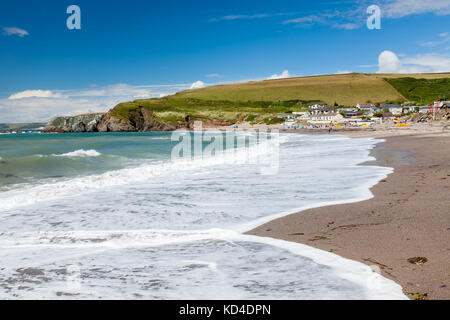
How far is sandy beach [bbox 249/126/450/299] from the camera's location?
4.28 meters

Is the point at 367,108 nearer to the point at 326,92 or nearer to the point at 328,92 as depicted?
the point at 328,92

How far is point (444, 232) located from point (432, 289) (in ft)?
8.18

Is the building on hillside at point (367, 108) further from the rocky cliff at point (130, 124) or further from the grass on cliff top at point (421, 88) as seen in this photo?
the rocky cliff at point (130, 124)

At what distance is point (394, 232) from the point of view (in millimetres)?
6074

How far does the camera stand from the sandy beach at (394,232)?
4281mm

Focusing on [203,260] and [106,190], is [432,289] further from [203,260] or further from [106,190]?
[106,190]

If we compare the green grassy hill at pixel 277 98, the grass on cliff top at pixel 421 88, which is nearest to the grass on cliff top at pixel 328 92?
the green grassy hill at pixel 277 98

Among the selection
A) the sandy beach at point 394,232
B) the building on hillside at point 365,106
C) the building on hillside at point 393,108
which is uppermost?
the building on hillside at point 365,106

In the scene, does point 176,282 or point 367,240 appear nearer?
point 176,282

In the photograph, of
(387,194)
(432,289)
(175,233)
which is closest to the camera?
(432,289)

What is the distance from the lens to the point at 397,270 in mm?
4418

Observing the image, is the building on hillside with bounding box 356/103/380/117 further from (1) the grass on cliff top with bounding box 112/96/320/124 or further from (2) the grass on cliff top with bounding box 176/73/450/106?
(1) the grass on cliff top with bounding box 112/96/320/124

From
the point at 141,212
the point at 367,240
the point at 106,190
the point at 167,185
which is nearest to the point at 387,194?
the point at 367,240

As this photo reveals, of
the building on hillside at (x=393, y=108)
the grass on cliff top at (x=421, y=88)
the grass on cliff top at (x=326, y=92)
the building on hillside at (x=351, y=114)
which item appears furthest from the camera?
the grass on cliff top at (x=326, y=92)
